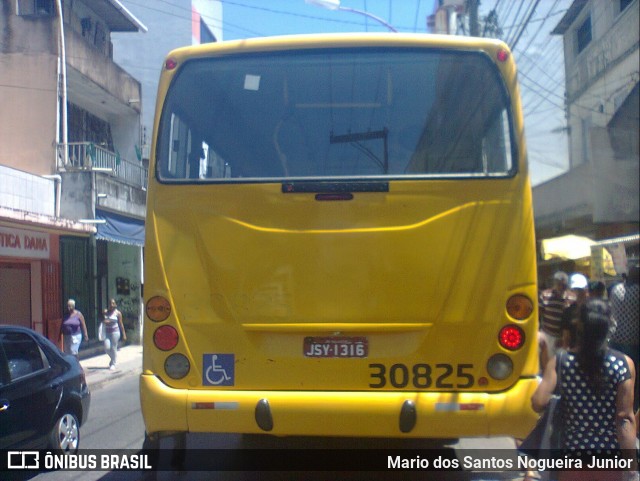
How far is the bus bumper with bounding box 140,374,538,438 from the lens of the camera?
15.2 ft

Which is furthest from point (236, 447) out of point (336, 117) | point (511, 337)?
point (336, 117)

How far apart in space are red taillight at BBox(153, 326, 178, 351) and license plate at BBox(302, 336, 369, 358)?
35.4 inches

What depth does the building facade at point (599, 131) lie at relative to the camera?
574 inches

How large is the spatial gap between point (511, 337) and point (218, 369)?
78.4 inches

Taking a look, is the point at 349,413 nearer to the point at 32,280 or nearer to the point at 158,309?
the point at 158,309

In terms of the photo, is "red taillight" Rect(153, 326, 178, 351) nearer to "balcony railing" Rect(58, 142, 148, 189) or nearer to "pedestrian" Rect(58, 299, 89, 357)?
"pedestrian" Rect(58, 299, 89, 357)

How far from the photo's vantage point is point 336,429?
4.68m

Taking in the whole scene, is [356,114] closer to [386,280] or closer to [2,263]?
[386,280]

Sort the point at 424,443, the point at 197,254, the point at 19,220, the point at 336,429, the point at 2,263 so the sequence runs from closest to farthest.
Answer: the point at 336,429, the point at 197,254, the point at 424,443, the point at 19,220, the point at 2,263

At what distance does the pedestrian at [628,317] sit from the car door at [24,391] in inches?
234

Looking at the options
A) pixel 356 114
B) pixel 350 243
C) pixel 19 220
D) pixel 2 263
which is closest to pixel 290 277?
pixel 350 243

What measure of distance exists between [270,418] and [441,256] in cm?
158

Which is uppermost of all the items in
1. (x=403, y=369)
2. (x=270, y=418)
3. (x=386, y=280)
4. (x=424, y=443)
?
(x=386, y=280)

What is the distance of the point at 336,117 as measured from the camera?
509 cm
